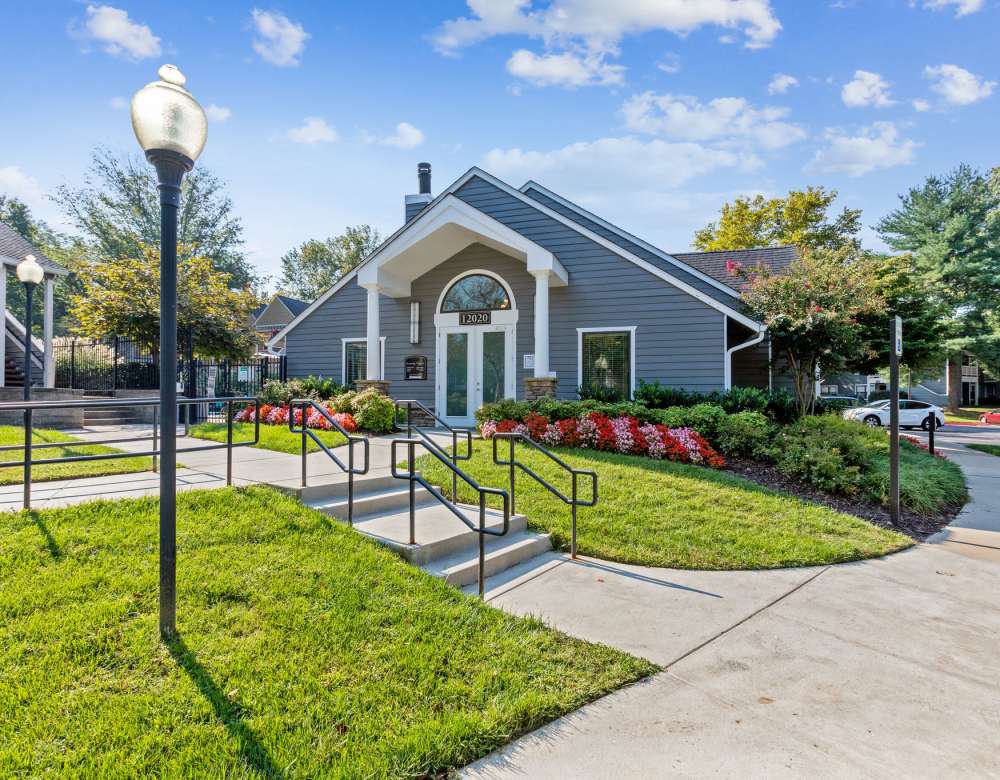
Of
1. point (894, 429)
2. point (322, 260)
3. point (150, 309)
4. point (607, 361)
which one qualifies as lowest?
point (894, 429)

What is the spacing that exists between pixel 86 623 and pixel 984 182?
38424 millimetres

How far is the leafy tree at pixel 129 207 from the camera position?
28.9 meters

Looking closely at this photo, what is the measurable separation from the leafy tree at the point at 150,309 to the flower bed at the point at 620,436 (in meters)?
8.51

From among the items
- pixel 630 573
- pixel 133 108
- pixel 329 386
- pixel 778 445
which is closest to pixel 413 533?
pixel 630 573

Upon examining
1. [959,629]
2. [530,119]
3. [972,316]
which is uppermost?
[530,119]

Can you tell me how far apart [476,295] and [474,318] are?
1.84 feet

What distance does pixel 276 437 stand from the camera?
27.8 feet

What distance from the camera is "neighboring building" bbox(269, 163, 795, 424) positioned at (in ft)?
35.6

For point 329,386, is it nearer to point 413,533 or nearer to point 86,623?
point 413,533

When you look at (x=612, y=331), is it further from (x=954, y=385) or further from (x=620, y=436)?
(x=954, y=385)

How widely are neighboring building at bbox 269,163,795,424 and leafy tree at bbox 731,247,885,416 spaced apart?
524 millimetres

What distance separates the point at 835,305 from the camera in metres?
10.8

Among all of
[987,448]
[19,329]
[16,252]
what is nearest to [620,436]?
[987,448]

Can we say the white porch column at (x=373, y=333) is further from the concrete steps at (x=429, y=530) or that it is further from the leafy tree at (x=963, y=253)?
the leafy tree at (x=963, y=253)
